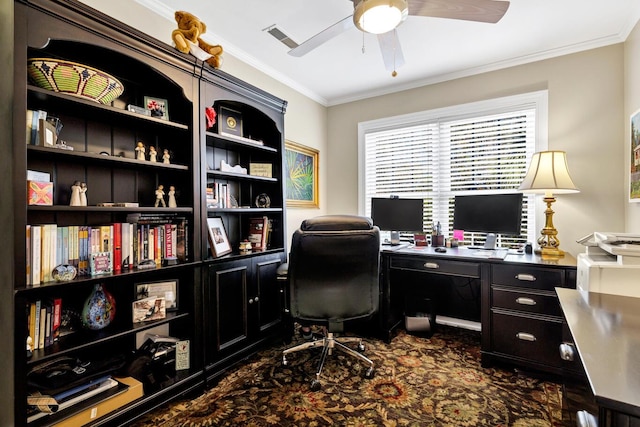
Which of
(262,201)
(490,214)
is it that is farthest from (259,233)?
(490,214)

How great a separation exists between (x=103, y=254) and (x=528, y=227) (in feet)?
10.6

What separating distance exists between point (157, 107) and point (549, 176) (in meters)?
2.81

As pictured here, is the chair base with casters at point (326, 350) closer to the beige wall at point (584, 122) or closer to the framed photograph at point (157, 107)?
the framed photograph at point (157, 107)

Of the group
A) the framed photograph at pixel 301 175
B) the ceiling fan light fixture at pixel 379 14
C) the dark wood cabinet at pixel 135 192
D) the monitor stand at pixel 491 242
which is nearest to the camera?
the dark wood cabinet at pixel 135 192

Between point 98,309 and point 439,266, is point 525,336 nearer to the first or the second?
point 439,266

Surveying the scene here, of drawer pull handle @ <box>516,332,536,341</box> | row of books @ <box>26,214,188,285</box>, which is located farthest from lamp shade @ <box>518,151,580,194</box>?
row of books @ <box>26,214,188,285</box>

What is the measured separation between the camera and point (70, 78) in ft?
4.59

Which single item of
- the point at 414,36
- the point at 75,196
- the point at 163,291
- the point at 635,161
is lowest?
the point at 163,291

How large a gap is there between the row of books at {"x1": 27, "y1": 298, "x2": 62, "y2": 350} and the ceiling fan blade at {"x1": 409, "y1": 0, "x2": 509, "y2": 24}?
2400mm

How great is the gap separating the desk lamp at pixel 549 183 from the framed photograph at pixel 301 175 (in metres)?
2.08

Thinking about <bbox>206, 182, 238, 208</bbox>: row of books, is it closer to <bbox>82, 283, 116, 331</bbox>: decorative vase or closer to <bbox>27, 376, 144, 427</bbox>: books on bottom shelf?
<bbox>82, 283, 116, 331</bbox>: decorative vase

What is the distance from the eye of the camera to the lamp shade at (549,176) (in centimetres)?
221

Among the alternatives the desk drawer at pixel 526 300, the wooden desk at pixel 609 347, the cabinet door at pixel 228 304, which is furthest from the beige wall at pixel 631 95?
the cabinet door at pixel 228 304

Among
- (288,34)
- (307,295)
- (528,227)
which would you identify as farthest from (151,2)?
(528,227)
